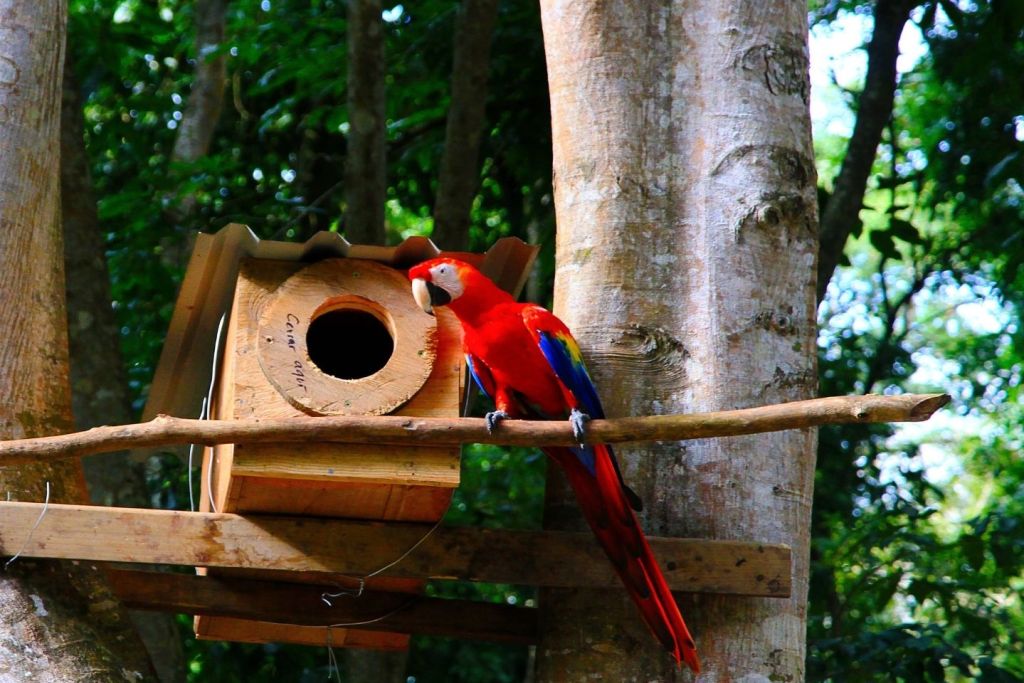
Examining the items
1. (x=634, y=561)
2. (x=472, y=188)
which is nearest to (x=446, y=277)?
(x=634, y=561)

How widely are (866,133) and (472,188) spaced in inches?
67.4

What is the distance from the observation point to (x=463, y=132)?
455cm

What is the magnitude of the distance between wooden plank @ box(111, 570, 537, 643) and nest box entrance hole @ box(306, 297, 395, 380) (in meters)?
0.62

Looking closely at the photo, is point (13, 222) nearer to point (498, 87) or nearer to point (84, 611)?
point (84, 611)

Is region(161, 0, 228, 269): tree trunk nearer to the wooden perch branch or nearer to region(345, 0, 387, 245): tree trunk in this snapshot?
region(345, 0, 387, 245): tree trunk

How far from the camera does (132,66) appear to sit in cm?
673

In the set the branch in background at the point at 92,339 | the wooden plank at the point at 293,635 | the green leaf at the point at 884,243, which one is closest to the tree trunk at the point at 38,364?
the wooden plank at the point at 293,635

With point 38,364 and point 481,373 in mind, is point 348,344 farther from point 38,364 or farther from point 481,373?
point 38,364

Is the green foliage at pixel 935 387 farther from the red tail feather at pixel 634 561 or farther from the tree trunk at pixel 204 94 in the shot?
the tree trunk at pixel 204 94

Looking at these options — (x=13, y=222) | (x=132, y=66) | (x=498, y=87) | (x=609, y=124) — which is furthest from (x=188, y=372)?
(x=132, y=66)

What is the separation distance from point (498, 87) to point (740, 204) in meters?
2.87

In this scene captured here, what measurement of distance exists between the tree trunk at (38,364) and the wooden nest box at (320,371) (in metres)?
0.33

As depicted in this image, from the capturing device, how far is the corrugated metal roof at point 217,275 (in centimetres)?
269

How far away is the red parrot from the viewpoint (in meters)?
2.34
